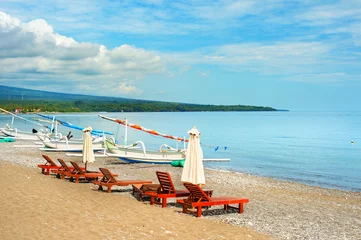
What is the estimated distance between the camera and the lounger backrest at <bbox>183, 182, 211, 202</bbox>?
433 inches

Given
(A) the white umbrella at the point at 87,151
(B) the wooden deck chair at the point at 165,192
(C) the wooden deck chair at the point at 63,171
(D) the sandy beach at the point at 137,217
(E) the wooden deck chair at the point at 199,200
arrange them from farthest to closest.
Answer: (A) the white umbrella at the point at 87,151 → (C) the wooden deck chair at the point at 63,171 → (B) the wooden deck chair at the point at 165,192 → (E) the wooden deck chair at the point at 199,200 → (D) the sandy beach at the point at 137,217

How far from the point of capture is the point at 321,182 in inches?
967

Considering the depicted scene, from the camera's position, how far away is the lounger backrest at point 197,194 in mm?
11002

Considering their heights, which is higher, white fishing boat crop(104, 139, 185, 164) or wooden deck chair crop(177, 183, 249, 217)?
wooden deck chair crop(177, 183, 249, 217)

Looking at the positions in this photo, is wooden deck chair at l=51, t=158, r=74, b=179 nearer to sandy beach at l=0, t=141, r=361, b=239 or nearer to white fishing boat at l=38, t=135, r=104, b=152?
sandy beach at l=0, t=141, r=361, b=239

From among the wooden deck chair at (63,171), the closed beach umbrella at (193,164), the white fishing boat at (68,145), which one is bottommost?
the white fishing boat at (68,145)

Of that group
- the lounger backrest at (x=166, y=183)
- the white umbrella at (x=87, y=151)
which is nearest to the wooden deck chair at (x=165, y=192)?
the lounger backrest at (x=166, y=183)

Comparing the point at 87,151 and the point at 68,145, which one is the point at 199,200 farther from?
the point at 68,145

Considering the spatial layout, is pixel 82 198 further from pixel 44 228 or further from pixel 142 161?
pixel 142 161

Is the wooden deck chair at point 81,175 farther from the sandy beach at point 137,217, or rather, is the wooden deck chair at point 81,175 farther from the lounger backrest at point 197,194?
the lounger backrest at point 197,194

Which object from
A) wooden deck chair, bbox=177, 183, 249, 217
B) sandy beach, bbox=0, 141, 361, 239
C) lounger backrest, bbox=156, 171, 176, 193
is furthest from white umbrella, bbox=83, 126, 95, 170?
wooden deck chair, bbox=177, 183, 249, 217

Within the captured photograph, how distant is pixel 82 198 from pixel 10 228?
4.21 metres

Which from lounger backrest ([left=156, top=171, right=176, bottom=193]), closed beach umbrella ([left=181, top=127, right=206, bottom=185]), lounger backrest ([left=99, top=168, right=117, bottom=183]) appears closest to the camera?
closed beach umbrella ([left=181, top=127, right=206, bottom=185])

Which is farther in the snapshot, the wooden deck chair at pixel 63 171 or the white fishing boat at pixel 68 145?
the white fishing boat at pixel 68 145
